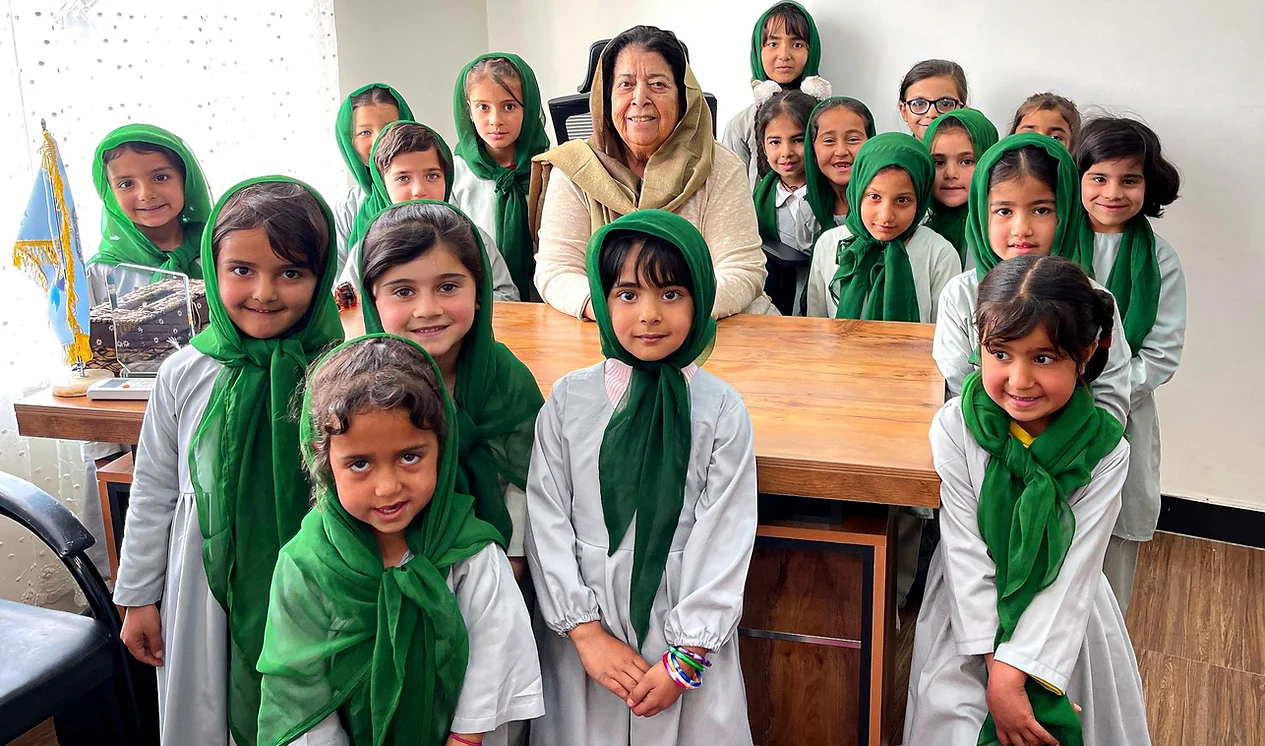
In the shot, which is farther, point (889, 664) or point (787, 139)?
point (787, 139)

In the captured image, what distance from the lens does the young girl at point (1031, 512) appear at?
65.4 inches

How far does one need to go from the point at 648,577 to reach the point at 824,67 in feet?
9.92

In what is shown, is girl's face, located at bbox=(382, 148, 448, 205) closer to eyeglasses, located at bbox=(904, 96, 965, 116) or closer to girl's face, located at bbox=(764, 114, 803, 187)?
girl's face, located at bbox=(764, 114, 803, 187)

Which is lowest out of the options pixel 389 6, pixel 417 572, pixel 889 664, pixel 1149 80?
pixel 889 664

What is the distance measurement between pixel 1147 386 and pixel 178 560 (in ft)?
6.58

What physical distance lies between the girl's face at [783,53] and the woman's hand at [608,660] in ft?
9.35

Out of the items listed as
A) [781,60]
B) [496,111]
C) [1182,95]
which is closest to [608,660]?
[496,111]

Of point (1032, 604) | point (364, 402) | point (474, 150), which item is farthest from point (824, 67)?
point (364, 402)

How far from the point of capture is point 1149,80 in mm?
3365

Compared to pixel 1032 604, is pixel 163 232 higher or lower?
higher

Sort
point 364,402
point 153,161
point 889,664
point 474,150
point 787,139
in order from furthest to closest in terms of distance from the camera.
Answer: point 787,139 → point 474,150 → point 153,161 → point 889,664 → point 364,402

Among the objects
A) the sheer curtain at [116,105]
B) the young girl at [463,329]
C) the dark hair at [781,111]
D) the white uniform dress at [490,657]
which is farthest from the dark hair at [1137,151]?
the sheer curtain at [116,105]

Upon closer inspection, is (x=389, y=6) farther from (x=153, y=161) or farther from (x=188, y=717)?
(x=188, y=717)

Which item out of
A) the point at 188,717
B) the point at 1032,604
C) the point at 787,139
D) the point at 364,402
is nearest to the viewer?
the point at 364,402
